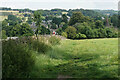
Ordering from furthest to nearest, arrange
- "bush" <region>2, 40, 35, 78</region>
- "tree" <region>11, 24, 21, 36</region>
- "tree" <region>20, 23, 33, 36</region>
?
"tree" <region>11, 24, 21, 36</region>
"tree" <region>20, 23, 33, 36</region>
"bush" <region>2, 40, 35, 78</region>

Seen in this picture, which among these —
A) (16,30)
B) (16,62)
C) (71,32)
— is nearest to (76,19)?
(71,32)

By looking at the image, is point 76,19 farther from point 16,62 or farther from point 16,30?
point 16,62

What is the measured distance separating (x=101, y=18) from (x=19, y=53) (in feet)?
61.3

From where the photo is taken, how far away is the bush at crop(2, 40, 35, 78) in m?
3.85

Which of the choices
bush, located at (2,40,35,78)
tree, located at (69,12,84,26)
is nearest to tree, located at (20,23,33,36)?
bush, located at (2,40,35,78)

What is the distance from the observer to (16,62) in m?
4.07

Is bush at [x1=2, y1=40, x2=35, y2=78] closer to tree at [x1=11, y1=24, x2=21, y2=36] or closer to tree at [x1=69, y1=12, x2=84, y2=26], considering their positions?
tree at [x1=11, y1=24, x2=21, y2=36]

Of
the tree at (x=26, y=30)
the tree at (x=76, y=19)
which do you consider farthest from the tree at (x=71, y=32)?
the tree at (x=26, y=30)

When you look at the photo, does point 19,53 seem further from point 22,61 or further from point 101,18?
point 101,18

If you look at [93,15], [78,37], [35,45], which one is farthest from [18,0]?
[93,15]

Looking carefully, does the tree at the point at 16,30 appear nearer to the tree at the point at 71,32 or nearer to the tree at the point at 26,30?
the tree at the point at 26,30

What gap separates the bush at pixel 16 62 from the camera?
12.6 feet

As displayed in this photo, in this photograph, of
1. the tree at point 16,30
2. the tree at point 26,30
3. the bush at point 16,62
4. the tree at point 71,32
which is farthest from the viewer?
the tree at point 71,32

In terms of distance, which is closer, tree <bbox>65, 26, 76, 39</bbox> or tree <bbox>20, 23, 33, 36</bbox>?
tree <bbox>20, 23, 33, 36</bbox>
